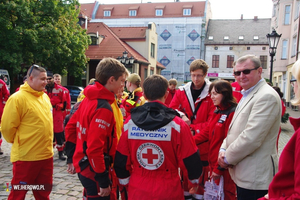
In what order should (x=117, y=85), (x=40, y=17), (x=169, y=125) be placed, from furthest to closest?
(x=40, y=17) → (x=117, y=85) → (x=169, y=125)

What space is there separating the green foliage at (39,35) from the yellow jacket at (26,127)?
55.8 feet

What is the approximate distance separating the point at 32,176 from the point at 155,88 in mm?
2198

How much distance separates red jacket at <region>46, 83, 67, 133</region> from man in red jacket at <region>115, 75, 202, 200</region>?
5.05 m

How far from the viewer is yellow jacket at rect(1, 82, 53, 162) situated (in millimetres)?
3342

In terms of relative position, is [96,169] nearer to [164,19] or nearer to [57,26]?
[57,26]

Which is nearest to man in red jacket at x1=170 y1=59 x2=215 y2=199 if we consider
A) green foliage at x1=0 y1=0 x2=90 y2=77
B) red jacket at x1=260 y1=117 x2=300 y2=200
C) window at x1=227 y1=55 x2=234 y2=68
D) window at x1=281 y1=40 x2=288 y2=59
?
red jacket at x1=260 y1=117 x2=300 y2=200

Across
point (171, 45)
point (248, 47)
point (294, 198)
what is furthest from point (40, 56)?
point (248, 47)

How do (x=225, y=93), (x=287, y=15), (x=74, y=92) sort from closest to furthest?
(x=225, y=93), (x=74, y=92), (x=287, y=15)

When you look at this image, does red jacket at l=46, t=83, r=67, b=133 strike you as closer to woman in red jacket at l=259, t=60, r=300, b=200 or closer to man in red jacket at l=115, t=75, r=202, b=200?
man in red jacket at l=115, t=75, r=202, b=200

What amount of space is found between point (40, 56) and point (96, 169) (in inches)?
791

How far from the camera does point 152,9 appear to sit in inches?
1950

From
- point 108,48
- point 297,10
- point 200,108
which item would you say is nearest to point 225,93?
point 200,108

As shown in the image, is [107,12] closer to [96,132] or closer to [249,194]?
[96,132]

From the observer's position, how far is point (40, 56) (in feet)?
66.6
